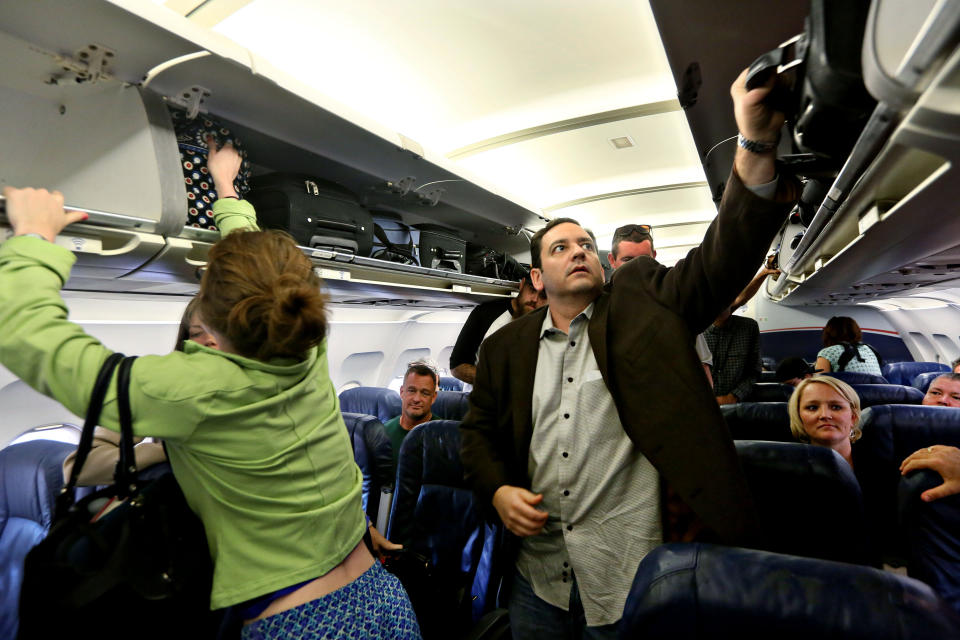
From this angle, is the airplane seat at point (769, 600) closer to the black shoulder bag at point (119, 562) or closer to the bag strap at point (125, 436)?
the black shoulder bag at point (119, 562)

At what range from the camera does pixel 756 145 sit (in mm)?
1122

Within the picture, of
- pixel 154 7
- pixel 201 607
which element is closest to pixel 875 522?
pixel 201 607

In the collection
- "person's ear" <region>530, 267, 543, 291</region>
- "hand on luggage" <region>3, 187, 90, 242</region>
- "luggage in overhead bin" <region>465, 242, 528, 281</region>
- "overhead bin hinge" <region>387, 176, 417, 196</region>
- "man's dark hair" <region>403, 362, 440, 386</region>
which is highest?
"overhead bin hinge" <region>387, 176, 417, 196</region>

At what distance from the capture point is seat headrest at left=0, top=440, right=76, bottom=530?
2.38m

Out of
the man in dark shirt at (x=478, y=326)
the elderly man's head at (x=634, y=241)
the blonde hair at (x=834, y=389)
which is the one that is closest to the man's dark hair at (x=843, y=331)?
the blonde hair at (x=834, y=389)

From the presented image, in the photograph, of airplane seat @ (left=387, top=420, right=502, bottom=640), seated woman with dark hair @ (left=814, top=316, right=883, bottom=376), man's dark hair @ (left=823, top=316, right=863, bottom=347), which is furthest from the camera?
man's dark hair @ (left=823, top=316, right=863, bottom=347)

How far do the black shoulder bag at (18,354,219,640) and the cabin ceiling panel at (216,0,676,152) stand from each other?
2.04 metres

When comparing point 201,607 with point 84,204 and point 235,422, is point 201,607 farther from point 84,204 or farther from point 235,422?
point 84,204

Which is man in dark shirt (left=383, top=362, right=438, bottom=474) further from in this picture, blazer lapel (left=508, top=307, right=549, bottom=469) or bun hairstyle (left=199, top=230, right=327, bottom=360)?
bun hairstyle (left=199, top=230, right=327, bottom=360)

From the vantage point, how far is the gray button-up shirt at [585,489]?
1.49 m

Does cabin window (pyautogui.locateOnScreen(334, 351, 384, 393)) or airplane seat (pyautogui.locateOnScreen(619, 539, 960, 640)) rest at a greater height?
airplane seat (pyautogui.locateOnScreen(619, 539, 960, 640))

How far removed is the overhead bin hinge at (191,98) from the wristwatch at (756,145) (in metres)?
1.75

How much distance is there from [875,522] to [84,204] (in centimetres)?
432

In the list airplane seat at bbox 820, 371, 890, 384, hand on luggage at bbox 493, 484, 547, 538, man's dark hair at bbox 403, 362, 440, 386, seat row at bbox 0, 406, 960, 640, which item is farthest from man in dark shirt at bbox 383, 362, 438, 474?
airplane seat at bbox 820, 371, 890, 384
